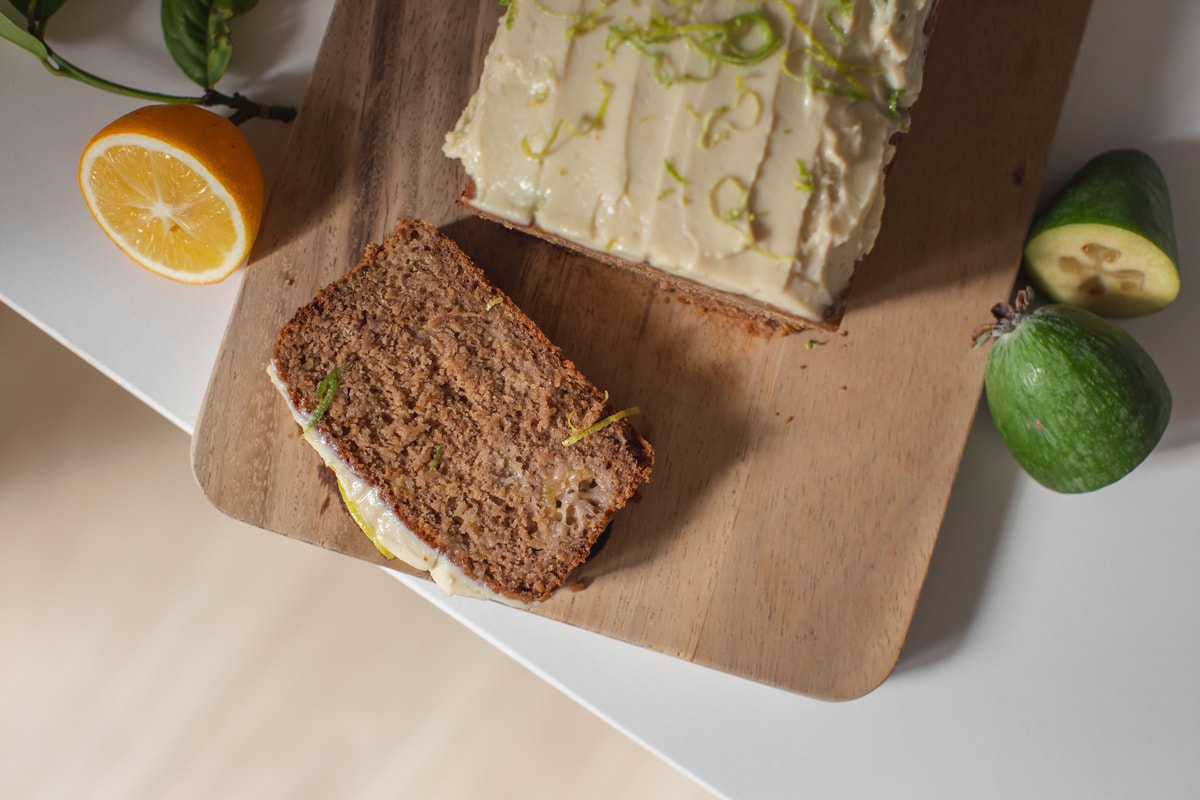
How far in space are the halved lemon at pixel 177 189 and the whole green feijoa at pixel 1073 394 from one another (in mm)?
2272

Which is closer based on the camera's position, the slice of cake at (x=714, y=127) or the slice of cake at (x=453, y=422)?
the slice of cake at (x=714, y=127)

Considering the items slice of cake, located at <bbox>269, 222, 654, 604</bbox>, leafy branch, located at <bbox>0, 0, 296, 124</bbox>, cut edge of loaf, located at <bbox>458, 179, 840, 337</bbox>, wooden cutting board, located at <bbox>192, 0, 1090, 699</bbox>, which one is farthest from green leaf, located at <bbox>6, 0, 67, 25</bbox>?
cut edge of loaf, located at <bbox>458, 179, 840, 337</bbox>

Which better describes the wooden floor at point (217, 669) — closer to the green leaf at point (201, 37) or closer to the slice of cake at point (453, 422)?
the slice of cake at point (453, 422)

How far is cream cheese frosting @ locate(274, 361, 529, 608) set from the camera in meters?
2.63

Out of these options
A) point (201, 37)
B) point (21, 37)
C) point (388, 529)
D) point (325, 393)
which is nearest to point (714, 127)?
point (325, 393)

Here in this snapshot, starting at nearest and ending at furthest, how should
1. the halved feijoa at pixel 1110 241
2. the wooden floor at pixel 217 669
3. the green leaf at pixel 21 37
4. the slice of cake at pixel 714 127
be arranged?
the slice of cake at pixel 714 127
the halved feijoa at pixel 1110 241
the green leaf at pixel 21 37
the wooden floor at pixel 217 669

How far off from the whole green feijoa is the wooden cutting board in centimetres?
18

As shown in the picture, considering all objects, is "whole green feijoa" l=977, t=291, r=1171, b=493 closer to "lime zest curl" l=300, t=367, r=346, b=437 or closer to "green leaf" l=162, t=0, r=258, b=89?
"lime zest curl" l=300, t=367, r=346, b=437

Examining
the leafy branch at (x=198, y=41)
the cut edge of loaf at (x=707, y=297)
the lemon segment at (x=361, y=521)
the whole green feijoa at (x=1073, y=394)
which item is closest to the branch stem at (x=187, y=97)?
the leafy branch at (x=198, y=41)

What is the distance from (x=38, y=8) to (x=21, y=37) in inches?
7.8

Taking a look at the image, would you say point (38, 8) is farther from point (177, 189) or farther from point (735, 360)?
point (735, 360)

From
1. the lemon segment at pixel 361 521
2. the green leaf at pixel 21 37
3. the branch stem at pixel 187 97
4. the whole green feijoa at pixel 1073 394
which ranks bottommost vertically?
the lemon segment at pixel 361 521

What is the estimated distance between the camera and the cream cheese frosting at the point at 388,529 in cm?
263

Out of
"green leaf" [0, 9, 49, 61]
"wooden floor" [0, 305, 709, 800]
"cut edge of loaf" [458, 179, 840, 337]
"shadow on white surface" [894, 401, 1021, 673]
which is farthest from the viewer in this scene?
"wooden floor" [0, 305, 709, 800]
